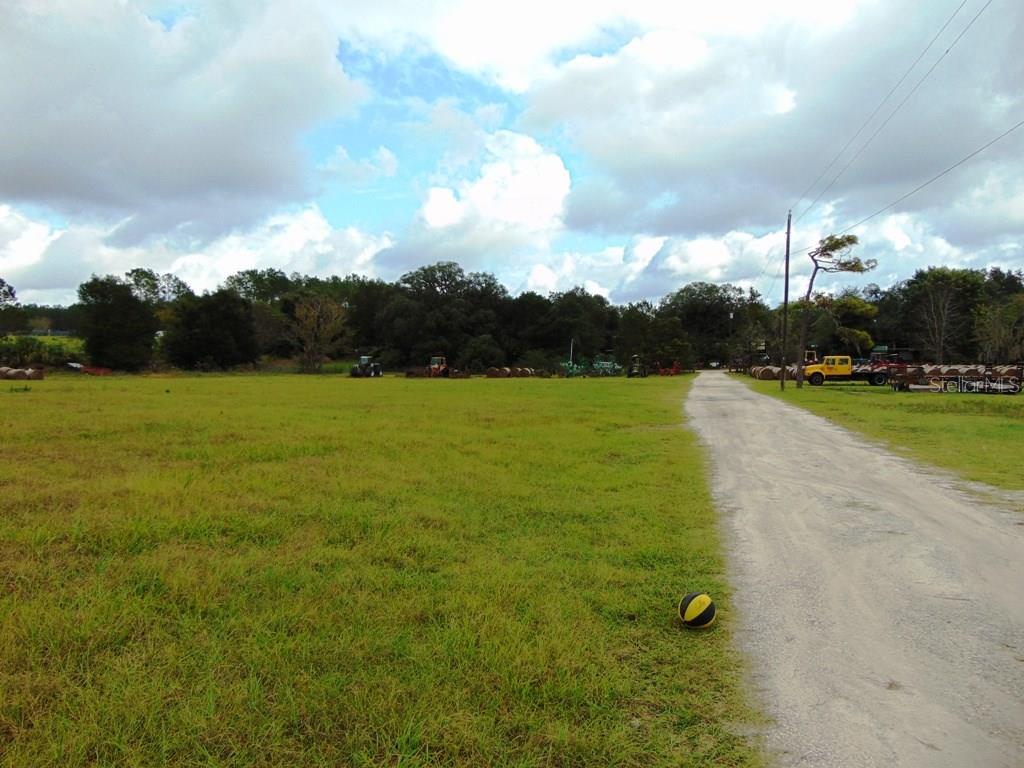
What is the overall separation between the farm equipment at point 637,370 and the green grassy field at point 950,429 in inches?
1346

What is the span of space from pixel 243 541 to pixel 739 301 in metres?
124

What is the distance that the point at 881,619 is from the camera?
13.4ft

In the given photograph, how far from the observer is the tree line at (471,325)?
5653 cm

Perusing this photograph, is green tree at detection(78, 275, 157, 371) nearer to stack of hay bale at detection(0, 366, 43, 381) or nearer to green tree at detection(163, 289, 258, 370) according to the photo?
green tree at detection(163, 289, 258, 370)

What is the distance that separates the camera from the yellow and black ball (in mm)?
3922

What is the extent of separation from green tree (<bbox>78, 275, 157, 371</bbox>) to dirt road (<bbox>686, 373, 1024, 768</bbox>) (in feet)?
199

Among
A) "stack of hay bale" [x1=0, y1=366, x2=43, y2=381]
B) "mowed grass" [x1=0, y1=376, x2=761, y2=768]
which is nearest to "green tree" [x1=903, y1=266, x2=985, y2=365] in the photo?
"mowed grass" [x1=0, y1=376, x2=761, y2=768]

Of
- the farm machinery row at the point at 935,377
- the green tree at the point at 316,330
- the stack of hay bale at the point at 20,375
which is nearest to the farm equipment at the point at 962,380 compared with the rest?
the farm machinery row at the point at 935,377

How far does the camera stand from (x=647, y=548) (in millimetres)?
5504

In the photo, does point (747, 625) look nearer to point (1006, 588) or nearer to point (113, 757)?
point (1006, 588)

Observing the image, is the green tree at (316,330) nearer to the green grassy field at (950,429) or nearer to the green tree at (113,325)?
the green tree at (113,325)

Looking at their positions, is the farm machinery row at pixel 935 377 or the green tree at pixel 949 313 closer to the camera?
the farm machinery row at pixel 935 377

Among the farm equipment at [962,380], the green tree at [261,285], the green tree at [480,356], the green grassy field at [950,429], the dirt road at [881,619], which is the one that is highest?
the green tree at [261,285]

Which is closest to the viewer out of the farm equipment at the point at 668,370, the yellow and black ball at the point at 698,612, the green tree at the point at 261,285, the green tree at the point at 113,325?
the yellow and black ball at the point at 698,612
